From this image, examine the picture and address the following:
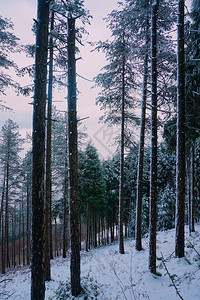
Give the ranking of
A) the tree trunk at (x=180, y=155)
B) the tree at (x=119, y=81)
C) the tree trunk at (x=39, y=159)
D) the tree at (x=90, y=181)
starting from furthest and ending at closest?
the tree at (x=90, y=181) < the tree at (x=119, y=81) < the tree trunk at (x=180, y=155) < the tree trunk at (x=39, y=159)

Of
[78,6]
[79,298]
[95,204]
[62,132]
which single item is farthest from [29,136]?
[79,298]

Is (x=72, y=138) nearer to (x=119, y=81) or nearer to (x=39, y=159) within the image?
(x=39, y=159)

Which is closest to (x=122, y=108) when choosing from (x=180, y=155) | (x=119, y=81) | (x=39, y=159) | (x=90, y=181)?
(x=119, y=81)

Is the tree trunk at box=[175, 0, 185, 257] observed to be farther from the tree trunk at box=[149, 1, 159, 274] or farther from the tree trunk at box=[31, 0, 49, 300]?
the tree trunk at box=[31, 0, 49, 300]

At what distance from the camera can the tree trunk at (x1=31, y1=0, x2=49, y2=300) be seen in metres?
4.78

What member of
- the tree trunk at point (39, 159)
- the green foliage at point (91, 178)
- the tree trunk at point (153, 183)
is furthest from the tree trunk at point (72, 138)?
the green foliage at point (91, 178)

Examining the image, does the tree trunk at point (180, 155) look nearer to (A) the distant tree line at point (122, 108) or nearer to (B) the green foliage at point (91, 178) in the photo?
(A) the distant tree line at point (122, 108)

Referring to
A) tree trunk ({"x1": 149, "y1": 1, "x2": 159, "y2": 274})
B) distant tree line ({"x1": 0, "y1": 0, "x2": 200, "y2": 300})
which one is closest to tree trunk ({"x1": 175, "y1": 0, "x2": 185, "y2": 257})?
distant tree line ({"x1": 0, "y1": 0, "x2": 200, "y2": 300})

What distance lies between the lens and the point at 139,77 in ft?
41.6

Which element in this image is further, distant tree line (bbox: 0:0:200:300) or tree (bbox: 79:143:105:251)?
tree (bbox: 79:143:105:251)

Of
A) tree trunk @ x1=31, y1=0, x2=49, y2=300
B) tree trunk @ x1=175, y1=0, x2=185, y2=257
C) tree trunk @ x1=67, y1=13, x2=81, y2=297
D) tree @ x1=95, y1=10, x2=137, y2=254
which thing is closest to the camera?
tree trunk @ x1=31, y1=0, x2=49, y2=300

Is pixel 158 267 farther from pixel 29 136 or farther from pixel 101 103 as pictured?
pixel 29 136

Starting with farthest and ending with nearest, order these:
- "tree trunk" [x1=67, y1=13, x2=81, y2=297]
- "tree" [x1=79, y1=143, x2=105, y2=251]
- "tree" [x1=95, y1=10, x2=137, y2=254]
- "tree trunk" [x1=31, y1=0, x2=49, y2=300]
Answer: "tree" [x1=79, y1=143, x2=105, y2=251], "tree" [x1=95, y1=10, x2=137, y2=254], "tree trunk" [x1=67, y1=13, x2=81, y2=297], "tree trunk" [x1=31, y1=0, x2=49, y2=300]

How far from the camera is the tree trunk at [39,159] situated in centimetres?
478
